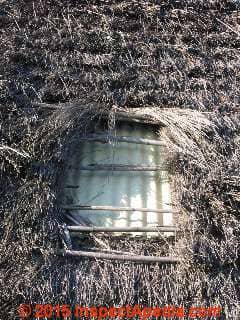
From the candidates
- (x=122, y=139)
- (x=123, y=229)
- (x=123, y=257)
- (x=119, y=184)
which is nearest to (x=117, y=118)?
(x=122, y=139)

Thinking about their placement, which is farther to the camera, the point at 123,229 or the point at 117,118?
the point at 117,118

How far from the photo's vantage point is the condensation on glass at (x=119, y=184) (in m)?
3.13

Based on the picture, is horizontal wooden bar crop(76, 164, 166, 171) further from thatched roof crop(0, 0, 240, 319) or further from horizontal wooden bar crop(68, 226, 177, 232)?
horizontal wooden bar crop(68, 226, 177, 232)

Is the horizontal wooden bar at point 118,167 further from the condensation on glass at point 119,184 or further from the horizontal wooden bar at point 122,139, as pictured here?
the horizontal wooden bar at point 122,139

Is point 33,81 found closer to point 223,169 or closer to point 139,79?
point 139,79

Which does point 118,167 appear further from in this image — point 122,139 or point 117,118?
point 117,118

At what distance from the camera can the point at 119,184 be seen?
3262 millimetres

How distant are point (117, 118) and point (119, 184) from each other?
1.85ft

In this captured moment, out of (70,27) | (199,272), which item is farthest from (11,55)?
(199,272)

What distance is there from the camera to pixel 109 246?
2891 millimetres

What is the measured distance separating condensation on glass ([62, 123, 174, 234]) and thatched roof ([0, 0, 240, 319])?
0.61 ft

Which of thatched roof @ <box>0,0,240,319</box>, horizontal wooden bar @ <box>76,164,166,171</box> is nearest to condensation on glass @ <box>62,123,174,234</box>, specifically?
horizontal wooden bar @ <box>76,164,166,171</box>

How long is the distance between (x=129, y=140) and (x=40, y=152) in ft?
2.64

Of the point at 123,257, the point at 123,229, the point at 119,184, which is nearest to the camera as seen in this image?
the point at 123,257
